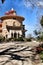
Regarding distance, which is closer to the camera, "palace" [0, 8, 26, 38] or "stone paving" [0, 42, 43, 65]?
"stone paving" [0, 42, 43, 65]

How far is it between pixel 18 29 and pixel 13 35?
1.81 meters

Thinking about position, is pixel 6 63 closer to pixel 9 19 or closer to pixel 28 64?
pixel 28 64

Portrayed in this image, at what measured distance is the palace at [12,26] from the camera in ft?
160

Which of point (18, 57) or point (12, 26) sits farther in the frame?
point (12, 26)

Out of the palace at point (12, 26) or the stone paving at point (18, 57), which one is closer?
the stone paving at point (18, 57)

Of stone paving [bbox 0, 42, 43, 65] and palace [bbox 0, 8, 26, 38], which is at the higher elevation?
stone paving [bbox 0, 42, 43, 65]

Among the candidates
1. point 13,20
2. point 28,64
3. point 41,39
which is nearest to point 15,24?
point 13,20

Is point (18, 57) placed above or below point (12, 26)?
above

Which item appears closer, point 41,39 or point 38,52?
point 38,52

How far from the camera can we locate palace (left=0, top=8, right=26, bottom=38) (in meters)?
48.8

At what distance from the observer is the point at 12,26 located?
48.7 metres

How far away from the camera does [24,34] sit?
5056 centimetres

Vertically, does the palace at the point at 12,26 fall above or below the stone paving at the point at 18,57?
below

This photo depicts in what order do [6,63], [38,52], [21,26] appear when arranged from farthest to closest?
[21,26] < [38,52] < [6,63]
